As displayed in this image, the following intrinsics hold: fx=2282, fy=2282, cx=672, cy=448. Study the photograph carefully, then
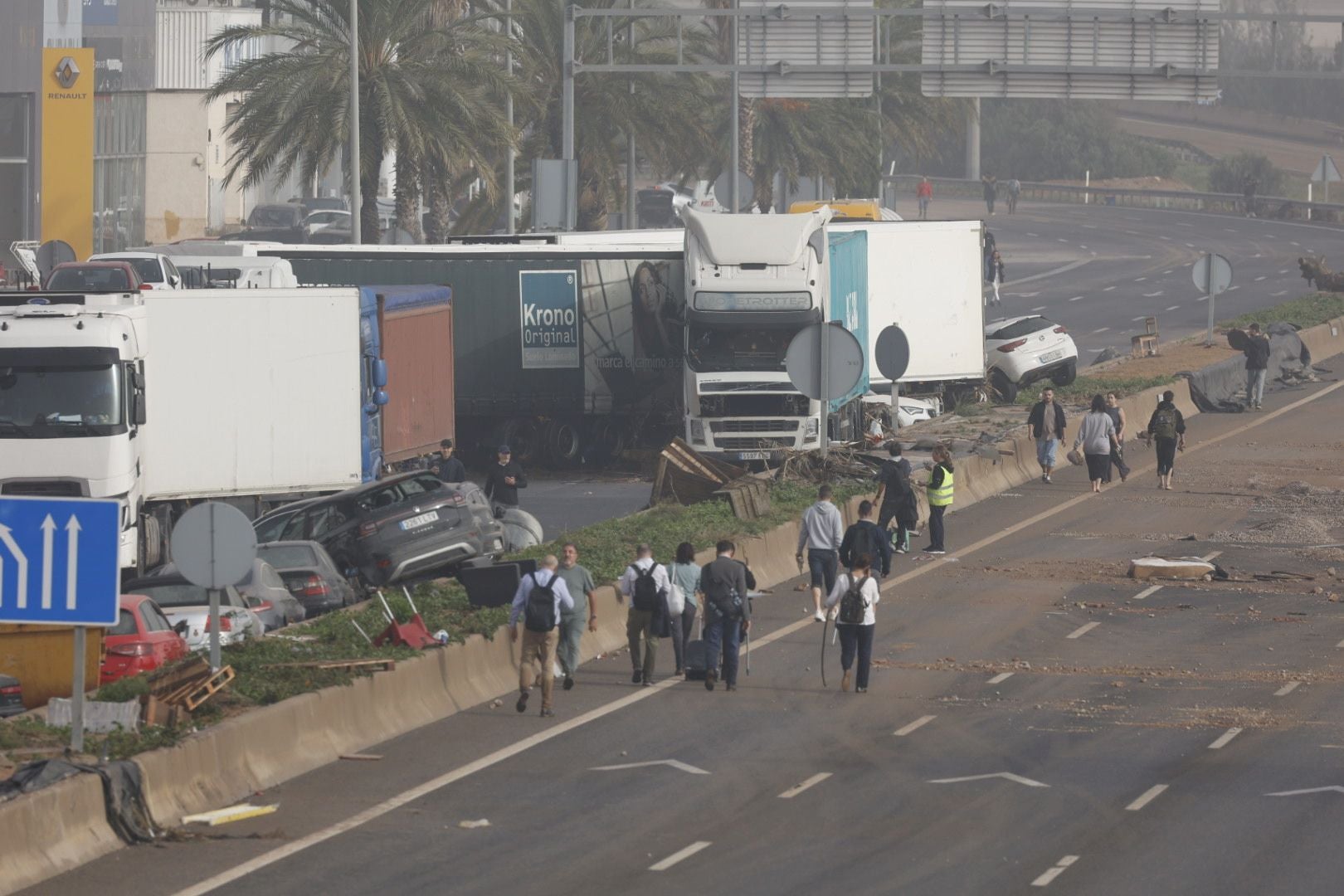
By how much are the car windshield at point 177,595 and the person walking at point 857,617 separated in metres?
6.55

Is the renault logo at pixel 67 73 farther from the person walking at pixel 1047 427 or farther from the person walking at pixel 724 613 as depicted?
the person walking at pixel 724 613

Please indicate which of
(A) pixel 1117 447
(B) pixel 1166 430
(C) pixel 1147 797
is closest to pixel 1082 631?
(C) pixel 1147 797

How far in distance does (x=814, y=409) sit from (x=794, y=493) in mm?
7176

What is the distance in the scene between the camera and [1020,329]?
46344mm

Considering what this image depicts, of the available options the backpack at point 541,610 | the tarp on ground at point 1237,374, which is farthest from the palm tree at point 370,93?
the backpack at point 541,610

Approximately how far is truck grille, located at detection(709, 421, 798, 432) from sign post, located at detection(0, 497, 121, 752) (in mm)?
22651

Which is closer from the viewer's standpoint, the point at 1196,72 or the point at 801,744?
the point at 801,744

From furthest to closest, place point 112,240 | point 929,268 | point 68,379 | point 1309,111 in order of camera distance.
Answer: point 1309,111 < point 112,240 < point 929,268 < point 68,379

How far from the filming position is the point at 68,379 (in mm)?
26359

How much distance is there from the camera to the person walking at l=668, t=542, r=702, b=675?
21.5 meters

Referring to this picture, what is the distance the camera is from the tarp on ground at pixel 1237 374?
147 feet

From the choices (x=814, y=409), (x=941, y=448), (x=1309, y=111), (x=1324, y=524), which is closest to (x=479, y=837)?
(x=941, y=448)

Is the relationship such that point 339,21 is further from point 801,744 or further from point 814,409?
point 801,744

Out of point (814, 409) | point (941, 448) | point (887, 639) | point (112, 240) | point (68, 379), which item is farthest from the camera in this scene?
point (112, 240)
